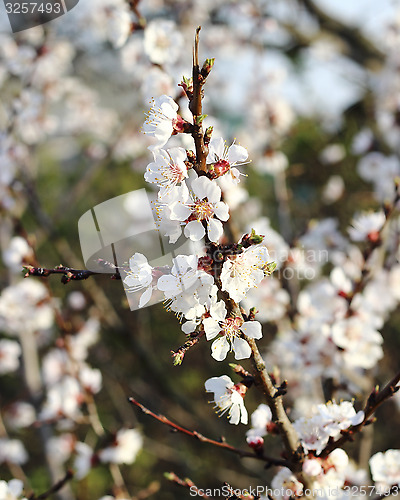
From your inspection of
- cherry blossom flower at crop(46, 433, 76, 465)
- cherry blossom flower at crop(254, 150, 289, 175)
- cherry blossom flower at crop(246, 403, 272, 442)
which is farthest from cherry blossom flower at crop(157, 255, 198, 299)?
cherry blossom flower at crop(254, 150, 289, 175)

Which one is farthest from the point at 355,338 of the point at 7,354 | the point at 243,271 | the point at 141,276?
the point at 7,354

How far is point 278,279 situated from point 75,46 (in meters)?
3.73

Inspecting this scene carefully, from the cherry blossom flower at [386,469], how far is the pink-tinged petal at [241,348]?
651mm

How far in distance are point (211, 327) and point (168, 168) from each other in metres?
0.33

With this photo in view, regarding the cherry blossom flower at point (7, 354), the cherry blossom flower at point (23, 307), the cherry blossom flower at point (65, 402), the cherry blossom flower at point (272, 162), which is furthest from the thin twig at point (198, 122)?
the cherry blossom flower at point (7, 354)

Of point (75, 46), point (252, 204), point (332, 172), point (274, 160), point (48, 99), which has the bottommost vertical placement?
point (332, 172)

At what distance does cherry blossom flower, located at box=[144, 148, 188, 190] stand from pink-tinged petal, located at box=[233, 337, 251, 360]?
340mm

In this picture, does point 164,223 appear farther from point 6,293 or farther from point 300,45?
point 300,45

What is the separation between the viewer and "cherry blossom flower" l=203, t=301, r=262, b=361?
85 centimetres

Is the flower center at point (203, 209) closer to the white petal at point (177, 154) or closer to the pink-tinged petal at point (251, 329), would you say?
the white petal at point (177, 154)

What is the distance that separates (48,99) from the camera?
163 inches

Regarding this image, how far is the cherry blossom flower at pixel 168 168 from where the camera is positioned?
83 centimetres

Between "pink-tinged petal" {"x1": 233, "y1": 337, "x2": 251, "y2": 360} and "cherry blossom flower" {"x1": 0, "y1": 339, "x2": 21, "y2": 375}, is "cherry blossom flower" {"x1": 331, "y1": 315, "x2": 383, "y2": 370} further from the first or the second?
"cherry blossom flower" {"x1": 0, "y1": 339, "x2": 21, "y2": 375}

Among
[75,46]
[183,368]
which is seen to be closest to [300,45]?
[75,46]
